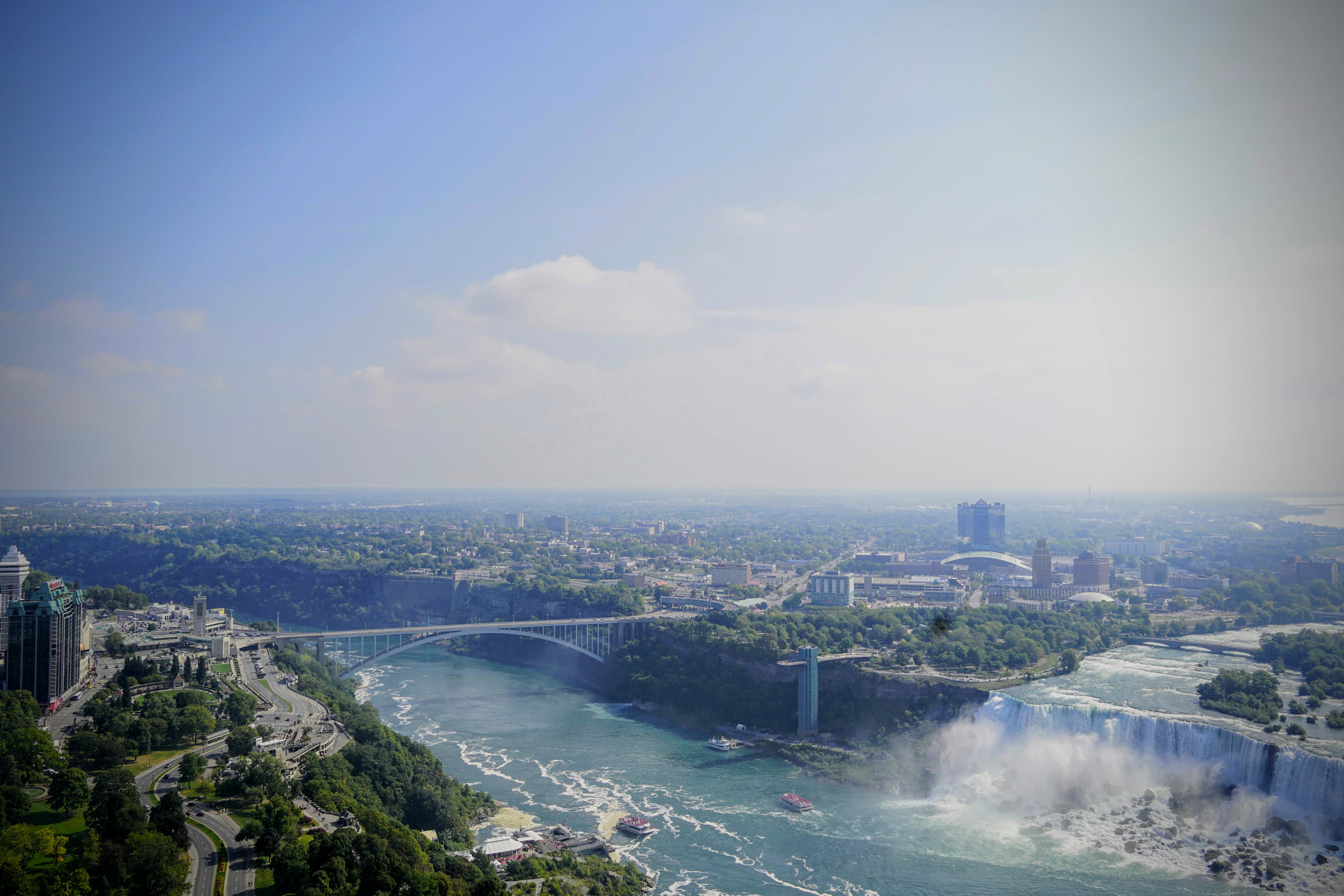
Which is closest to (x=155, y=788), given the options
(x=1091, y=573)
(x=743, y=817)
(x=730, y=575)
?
(x=743, y=817)

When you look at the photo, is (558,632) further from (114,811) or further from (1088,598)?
(114,811)

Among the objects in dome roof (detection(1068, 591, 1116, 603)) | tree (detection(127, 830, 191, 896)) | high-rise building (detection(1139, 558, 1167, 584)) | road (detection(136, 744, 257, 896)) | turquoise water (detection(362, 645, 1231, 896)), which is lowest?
turquoise water (detection(362, 645, 1231, 896))

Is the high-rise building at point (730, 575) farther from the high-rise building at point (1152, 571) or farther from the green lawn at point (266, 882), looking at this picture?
the green lawn at point (266, 882)

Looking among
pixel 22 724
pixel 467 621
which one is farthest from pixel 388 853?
pixel 467 621

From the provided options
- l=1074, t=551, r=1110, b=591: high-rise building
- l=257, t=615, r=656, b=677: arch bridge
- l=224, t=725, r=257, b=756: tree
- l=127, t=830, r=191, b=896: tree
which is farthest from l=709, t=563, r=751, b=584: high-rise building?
l=127, t=830, r=191, b=896: tree

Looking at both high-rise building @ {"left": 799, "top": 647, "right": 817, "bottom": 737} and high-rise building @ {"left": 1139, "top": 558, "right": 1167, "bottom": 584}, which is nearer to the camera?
high-rise building @ {"left": 799, "top": 647, "right": 817, "bottom": 737}

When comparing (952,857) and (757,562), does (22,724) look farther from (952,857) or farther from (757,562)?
(757,562)

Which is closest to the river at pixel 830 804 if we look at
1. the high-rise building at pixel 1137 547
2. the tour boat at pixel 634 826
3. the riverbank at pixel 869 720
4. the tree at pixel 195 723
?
the tour boat at pixel 634 826

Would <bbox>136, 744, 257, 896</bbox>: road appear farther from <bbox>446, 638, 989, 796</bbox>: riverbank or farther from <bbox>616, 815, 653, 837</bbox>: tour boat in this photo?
<bbox>446, 638, 989, 796</bbox>: riverbank
